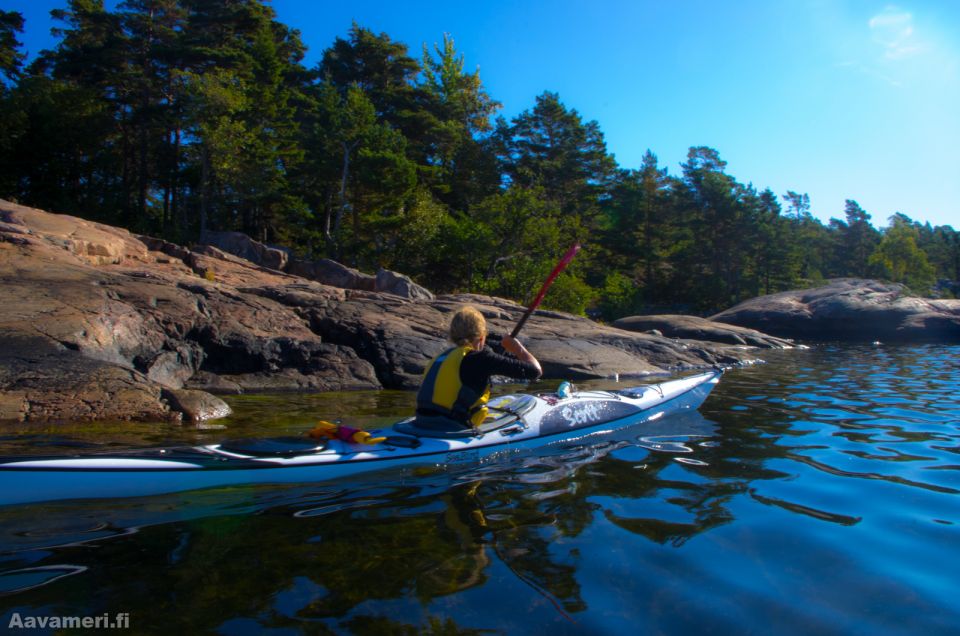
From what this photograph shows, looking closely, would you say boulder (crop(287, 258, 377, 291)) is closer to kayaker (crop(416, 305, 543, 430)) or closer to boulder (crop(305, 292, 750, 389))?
boulder (crop(305, 292, 750, 389))

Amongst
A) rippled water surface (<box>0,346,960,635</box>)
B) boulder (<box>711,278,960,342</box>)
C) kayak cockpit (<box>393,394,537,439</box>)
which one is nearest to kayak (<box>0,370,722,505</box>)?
kayak cockpit (<box>393,394,537,439</box>)

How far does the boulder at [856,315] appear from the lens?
20.3 m

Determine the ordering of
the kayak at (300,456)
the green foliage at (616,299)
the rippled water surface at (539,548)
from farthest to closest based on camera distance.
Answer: the green foliage at (616,299), the kayak at (300,456), the rippled water surface at (539,548)

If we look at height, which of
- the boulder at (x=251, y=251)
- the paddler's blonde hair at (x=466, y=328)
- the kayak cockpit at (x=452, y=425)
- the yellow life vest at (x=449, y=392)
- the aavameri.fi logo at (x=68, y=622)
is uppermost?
the boulder at (x=251, y=251)

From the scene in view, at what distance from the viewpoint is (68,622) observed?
2.22m

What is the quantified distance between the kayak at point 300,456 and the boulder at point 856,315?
19353 millimetres

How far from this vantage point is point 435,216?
21500 mm

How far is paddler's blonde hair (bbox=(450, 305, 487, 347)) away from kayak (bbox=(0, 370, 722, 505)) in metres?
0.73

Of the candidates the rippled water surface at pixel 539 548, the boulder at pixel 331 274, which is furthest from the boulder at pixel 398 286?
the rippled water surface at pixel 539 548

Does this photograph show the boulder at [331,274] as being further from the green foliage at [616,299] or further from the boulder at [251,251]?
the green foliage at [616,299]

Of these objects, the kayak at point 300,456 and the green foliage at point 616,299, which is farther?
the green foliage at point 616,299

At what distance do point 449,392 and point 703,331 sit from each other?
1440cm

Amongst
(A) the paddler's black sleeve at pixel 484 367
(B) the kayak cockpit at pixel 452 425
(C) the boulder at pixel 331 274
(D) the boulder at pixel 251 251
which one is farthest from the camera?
(D) the boulder at pixel 251 251

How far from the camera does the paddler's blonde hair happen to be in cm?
460
